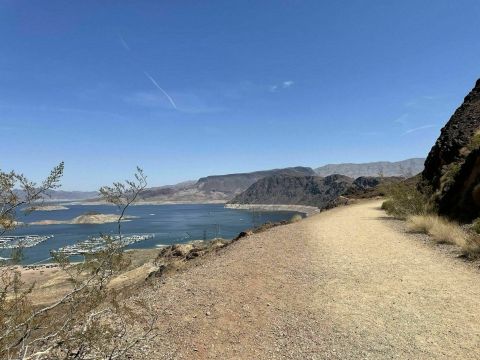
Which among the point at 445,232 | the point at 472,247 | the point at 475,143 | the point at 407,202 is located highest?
the point at 475,143

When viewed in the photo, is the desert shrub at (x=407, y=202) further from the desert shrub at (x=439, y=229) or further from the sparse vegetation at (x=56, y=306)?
the sparse vegetation at (x=56, y=306)

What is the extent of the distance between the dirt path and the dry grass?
0.72 m

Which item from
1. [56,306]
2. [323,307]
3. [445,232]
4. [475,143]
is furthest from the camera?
[475,143]

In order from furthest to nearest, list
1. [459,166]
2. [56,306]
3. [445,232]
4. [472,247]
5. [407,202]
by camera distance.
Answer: [407,202] → [459,166] → [445,232] → [472,247] → [56,306]

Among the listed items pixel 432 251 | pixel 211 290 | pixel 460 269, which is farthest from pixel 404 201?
pixel 211 290

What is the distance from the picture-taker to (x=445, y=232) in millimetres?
14258

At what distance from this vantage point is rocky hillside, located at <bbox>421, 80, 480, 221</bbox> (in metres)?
16.6

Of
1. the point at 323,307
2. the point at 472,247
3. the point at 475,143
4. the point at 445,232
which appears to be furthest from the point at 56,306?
the point at 475,143

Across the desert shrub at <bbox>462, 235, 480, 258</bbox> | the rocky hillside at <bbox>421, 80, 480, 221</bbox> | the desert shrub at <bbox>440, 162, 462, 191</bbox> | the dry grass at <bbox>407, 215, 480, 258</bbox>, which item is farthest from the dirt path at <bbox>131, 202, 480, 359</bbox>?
the desert shrub at <bbox>440, 162, 462, 191</bbox>

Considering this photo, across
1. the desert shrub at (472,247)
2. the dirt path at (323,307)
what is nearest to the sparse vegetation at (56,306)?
the dirt path at (323,307)

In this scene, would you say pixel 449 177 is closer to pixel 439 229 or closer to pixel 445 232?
pixel 439 229

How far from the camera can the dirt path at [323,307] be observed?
6414 mm

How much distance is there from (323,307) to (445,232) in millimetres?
8341

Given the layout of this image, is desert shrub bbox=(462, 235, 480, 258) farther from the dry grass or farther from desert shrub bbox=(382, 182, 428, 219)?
desert shrub bbox=(382, 182, 428, 219)
